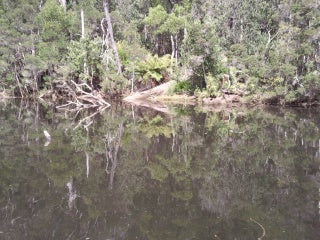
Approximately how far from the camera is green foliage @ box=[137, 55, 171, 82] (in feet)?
101

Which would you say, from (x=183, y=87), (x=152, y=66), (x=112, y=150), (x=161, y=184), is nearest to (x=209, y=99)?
(x=183, y=87)

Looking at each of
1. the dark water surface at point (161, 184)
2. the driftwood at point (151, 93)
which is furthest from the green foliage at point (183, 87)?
the dark water surface at point (161, 184)

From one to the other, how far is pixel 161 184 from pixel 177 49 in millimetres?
28656

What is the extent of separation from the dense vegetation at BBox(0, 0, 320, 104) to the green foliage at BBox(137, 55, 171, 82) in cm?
9

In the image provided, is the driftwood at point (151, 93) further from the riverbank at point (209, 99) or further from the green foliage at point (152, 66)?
the green foliage at point (152, 66)

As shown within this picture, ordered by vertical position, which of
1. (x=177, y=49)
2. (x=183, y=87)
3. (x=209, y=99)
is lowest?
(x=209, y=99)

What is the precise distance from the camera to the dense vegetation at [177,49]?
922 inches

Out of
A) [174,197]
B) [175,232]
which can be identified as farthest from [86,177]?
[175,232]

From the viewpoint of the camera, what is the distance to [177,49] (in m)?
35.2

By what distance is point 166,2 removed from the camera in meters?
38.2

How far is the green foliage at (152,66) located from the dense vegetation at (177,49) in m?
0.09

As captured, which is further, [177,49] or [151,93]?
[177,49]

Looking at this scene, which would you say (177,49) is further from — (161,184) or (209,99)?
(161,184)

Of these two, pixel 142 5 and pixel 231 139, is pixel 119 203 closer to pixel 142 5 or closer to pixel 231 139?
pixel 231 139
